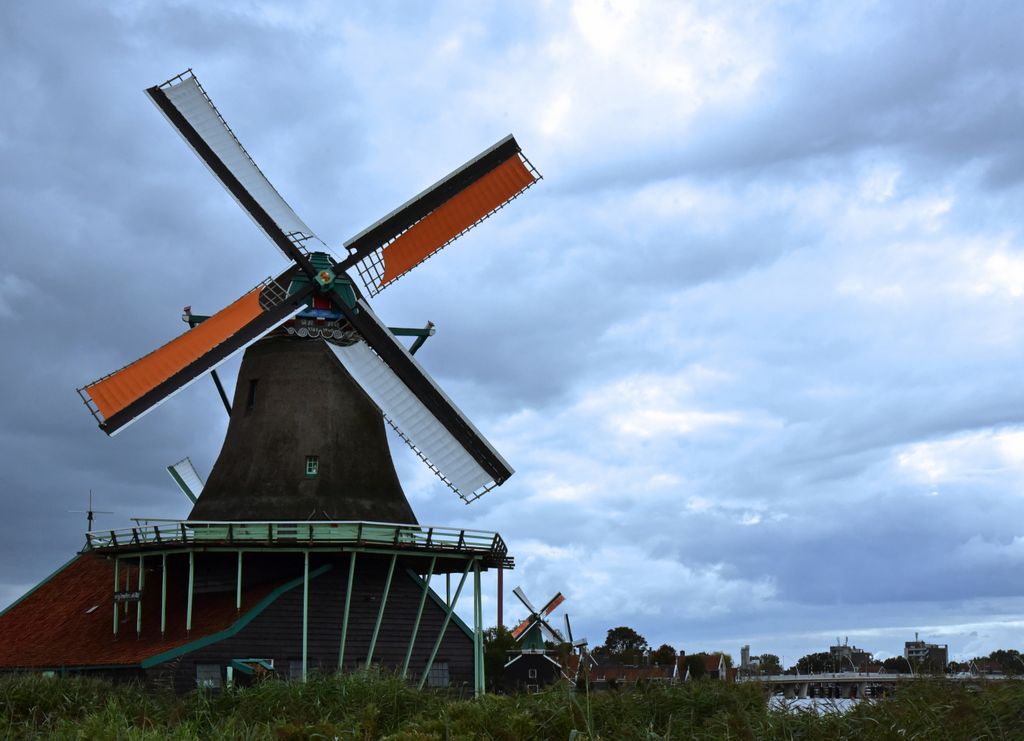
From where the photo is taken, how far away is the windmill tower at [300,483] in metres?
29.7

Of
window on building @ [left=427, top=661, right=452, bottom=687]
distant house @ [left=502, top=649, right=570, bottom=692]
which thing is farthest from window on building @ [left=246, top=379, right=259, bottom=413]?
distant house @ [left=502, top=649, right=570, bottom=692]

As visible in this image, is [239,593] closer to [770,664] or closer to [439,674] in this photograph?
[439,674]

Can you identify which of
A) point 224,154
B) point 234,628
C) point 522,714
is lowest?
point 522,714

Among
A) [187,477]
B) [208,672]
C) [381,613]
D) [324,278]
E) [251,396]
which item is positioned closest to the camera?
[208,672]

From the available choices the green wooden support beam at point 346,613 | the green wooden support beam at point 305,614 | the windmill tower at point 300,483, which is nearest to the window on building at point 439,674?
the windmill tower at point 300,483

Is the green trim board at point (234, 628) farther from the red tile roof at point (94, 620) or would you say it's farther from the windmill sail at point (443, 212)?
the windmill sail at point (443, 212)

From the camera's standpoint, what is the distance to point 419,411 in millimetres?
31938

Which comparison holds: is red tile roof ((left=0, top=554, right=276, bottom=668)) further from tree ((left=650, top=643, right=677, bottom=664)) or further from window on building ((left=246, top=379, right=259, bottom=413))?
tree ((left=650, top=643, right=677, bottom=664))

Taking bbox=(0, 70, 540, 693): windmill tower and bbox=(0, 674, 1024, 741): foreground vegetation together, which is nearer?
bbox=(0, 674, 1024, 741): foreground vegetation

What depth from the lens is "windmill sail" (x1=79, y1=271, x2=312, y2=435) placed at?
2939cm

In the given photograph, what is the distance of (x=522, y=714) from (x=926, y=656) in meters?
4.37

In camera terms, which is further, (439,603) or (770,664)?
(439,603)

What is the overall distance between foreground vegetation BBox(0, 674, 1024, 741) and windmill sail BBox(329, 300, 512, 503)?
41.5 ft

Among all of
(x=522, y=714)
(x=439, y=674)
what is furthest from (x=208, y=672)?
(x=522, y=714)
